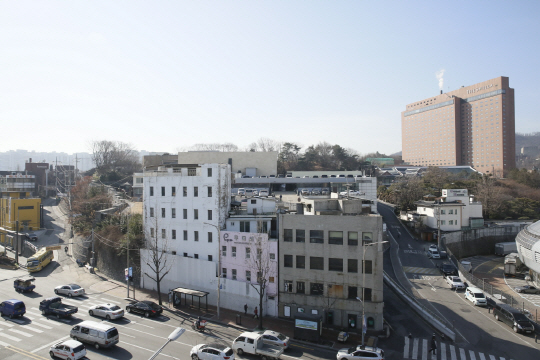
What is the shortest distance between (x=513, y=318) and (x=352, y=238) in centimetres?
1659

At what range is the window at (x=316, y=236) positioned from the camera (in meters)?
35.4

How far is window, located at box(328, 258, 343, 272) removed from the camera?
3450 cm

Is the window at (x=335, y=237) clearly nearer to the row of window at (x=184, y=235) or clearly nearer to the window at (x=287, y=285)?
the window at (x=287, y=285)

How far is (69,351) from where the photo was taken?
987 inches

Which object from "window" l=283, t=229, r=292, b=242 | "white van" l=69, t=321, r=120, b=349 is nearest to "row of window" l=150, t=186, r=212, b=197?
"window" l=283, t=229, r=292, b=242

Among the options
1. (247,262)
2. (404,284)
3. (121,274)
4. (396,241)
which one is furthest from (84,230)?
(396,241)

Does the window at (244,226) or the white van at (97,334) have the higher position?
the window at (244,226)

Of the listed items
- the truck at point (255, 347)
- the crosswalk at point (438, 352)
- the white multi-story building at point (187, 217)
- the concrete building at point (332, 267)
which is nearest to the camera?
the truck at point (255, 347)

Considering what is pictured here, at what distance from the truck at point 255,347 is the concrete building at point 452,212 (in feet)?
181

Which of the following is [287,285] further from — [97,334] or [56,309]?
[56,309]

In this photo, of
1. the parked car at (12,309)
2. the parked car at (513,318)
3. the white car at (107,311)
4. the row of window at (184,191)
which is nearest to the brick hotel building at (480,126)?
the parked car at (513,318)

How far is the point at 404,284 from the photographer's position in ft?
150

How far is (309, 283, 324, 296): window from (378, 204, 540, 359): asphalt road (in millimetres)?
8643

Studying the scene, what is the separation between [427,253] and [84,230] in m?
61.4
